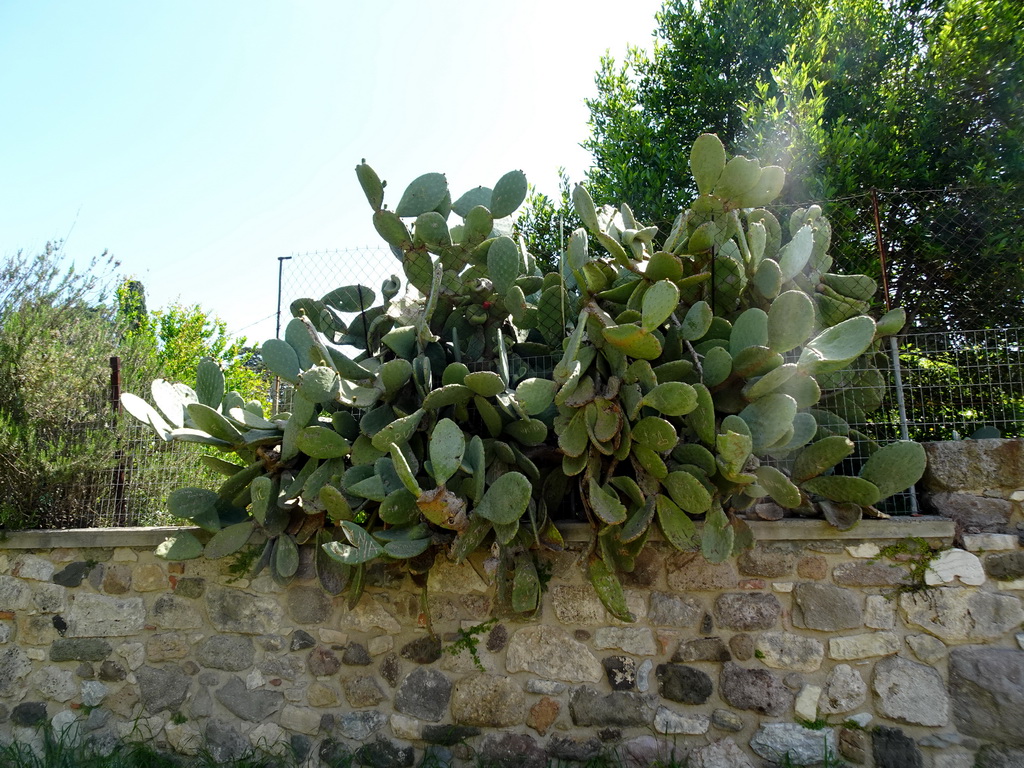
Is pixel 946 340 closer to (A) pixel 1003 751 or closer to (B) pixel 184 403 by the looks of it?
(A) pixel 1003 751

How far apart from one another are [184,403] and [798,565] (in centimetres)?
266

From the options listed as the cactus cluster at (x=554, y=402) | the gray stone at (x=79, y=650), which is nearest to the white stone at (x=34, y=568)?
the gray stone at (x=79, y=650)

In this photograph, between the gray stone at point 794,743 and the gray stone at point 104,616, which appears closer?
the gray stone at point 794,743

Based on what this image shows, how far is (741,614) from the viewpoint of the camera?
2.75 m

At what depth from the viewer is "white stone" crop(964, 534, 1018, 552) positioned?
2666 mm

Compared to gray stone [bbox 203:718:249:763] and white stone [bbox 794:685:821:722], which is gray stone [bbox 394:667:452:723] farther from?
white stone [bbox 794:685:821:722]

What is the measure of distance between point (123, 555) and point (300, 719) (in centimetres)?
116

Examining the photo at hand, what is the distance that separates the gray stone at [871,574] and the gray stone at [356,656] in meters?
1.86

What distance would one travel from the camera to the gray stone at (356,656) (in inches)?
119

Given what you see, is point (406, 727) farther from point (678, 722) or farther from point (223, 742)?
point (678, 722)

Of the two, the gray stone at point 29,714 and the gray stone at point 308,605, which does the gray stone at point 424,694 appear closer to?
the gray stone at point 308,605

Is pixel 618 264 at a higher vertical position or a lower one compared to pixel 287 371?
higher

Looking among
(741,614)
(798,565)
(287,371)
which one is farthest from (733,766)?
(287,371)

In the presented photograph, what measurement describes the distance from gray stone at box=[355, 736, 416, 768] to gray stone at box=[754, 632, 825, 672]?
4.60ft
